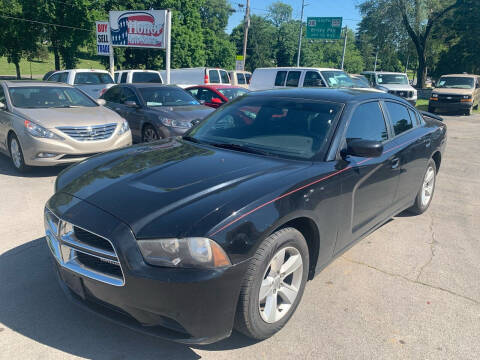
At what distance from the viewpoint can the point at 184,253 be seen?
2.21 m

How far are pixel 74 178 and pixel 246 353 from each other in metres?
1.85

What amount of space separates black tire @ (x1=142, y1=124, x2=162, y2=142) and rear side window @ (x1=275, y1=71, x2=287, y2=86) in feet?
27.9

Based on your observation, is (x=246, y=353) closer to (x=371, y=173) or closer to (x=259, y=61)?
(x=371, y=173)

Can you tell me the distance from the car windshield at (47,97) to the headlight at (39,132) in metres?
0.84

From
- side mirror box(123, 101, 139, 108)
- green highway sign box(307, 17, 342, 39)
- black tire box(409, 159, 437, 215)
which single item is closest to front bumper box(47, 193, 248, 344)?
black tire box(409, 159, 437, 215)

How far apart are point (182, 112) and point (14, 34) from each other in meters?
31.8

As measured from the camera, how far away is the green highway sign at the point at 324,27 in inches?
1352

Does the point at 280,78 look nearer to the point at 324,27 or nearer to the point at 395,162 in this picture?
the point at 395,162

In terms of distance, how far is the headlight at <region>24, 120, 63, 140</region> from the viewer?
20.9 feet

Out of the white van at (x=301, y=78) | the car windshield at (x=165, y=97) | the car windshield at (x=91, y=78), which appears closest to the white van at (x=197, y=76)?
the white van at (x=301, y=78)

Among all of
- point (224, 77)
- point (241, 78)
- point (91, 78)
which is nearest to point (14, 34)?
point (241, 78)

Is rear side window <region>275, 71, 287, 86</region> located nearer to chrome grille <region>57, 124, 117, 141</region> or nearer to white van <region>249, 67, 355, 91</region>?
white van <region>249, 67, 355, 91</region>

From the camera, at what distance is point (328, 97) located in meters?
3.72

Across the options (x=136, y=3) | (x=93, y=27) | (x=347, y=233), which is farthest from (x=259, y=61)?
(x=347, y=233)
